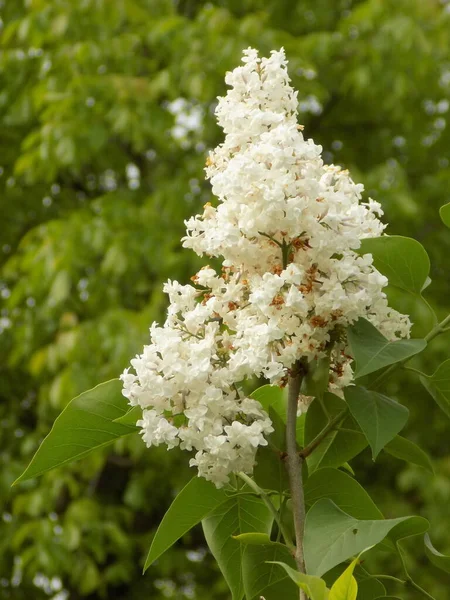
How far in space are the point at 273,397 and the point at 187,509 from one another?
0.42ft

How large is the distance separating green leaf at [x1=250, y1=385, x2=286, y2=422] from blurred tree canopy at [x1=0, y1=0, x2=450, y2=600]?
9.29 feet

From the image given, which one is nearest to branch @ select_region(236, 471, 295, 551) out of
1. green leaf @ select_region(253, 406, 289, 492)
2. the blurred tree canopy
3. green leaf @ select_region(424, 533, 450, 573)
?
green leaf @ select_region(253, 406, 289, 492)

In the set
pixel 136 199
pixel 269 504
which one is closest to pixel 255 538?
pixel 269 504

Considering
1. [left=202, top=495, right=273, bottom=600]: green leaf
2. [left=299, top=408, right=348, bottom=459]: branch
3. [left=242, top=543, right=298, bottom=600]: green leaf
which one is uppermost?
[left=299, top=408, right=348, bottom=459]: branch

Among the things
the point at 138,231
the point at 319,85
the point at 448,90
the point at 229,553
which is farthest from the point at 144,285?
the point at 229,553

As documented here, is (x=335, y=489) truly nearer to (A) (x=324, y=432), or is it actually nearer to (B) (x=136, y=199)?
(A) (x=324, y=432)

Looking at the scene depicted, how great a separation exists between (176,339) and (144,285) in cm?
356

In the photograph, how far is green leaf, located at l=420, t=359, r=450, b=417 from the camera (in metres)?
0.77

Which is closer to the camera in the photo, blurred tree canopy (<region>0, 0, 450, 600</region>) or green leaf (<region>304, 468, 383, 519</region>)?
green leaf (<region>304, 468, 383, 519</region>)

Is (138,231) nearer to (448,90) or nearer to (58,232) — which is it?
(58,232)

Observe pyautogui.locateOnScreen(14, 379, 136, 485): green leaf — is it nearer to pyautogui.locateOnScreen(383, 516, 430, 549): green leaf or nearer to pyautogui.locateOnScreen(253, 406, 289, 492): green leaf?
pyautogui.locateOnScreen(253, 406, 289, 492): green leaf

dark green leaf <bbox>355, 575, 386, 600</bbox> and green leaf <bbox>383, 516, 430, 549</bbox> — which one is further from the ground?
green leaf <bbox>383, 516, 430, 549</bbox>

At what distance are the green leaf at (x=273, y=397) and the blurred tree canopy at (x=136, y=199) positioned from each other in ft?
9.29

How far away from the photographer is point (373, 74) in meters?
4.35
